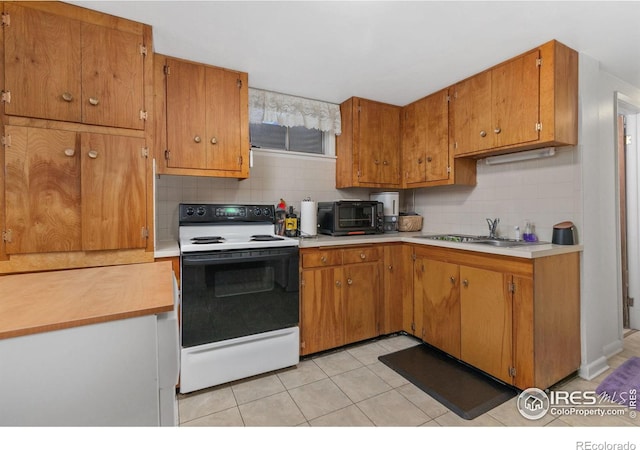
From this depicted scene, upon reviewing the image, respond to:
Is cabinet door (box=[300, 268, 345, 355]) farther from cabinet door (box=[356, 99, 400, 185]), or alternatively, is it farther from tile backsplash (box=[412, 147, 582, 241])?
tile backsplash (box=[412, 147, 582, 241])

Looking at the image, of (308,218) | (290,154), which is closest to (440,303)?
(308,218)

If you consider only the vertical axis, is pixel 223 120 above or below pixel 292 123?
below

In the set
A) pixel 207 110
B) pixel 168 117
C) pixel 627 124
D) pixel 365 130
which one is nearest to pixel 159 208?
pixel 168 117

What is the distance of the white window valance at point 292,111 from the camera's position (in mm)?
2586

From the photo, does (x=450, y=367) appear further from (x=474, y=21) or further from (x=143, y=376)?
(x=474, y=21)

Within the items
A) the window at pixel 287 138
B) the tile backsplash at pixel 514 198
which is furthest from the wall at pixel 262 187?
the tile backsplash at pixel 514 198

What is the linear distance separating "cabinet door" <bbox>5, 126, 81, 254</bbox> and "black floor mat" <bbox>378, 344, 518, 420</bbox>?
2.25m

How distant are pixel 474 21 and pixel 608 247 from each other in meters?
1.92

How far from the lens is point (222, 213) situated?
2402 mm

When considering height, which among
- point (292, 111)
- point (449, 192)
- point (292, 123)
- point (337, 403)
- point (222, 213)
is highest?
point (292, 111)

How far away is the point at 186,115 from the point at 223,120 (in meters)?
0.25

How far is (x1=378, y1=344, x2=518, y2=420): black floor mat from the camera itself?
176 centimetres

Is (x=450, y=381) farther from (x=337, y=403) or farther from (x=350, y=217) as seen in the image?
(x=350, y=217)
